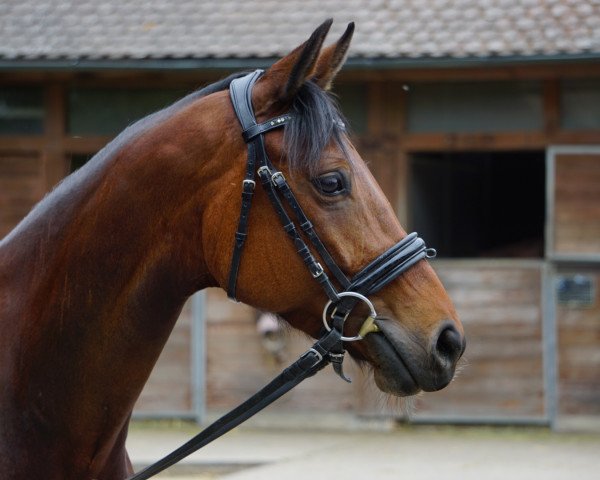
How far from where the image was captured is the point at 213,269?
2.68m

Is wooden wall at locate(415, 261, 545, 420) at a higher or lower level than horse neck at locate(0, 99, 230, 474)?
higher

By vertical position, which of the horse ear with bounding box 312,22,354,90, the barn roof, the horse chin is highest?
the barn roof

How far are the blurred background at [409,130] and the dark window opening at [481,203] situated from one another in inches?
8.3

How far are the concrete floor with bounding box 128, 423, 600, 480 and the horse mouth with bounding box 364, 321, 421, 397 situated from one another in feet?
16.3

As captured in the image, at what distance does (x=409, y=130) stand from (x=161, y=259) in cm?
660

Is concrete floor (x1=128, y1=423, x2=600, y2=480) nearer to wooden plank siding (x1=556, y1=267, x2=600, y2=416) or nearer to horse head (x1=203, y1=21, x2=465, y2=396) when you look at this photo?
wooden plank siding (x1=556, y1=267, x2=600, y2=416)

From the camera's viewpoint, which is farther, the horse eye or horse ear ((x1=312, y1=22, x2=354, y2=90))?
horse ear ((x1=312, y1=22, x2=354, y2=90))

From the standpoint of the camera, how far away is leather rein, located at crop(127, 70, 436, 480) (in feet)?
8.43

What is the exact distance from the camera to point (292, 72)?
2592mm

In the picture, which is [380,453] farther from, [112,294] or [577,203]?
[112,294]

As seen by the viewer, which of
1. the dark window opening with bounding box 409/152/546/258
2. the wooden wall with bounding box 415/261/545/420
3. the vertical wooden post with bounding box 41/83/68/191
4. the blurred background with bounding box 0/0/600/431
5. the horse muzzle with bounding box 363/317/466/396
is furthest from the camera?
the dark window opening with bounding box 409/152/546/258

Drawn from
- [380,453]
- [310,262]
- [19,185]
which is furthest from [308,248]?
[19,185]

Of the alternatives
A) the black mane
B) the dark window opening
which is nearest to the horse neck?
the black mane

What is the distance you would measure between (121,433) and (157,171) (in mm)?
738
